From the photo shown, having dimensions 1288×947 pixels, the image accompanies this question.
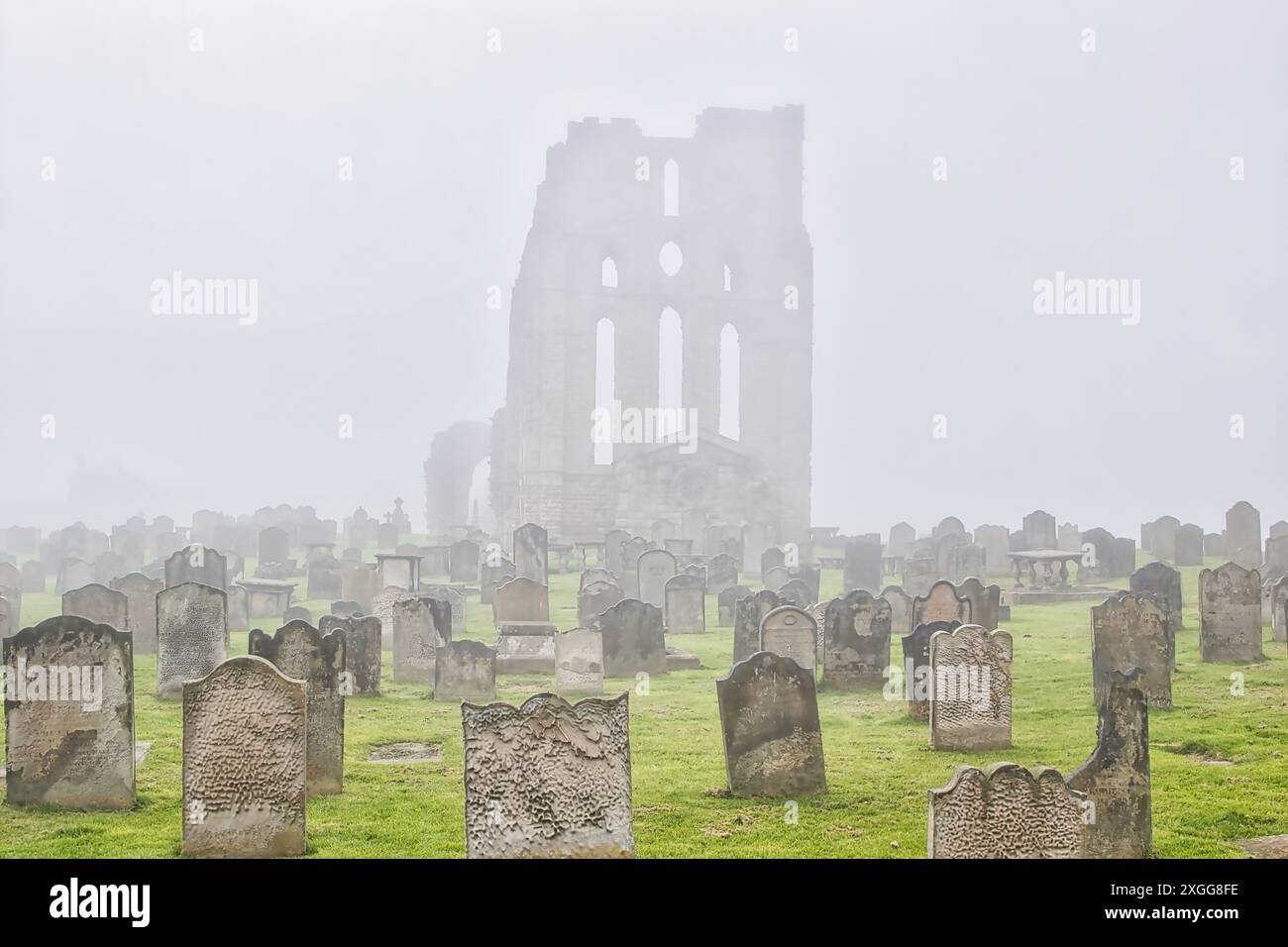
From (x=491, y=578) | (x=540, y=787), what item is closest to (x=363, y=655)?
(x=540, y=787)

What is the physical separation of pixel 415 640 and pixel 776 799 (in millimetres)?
6662

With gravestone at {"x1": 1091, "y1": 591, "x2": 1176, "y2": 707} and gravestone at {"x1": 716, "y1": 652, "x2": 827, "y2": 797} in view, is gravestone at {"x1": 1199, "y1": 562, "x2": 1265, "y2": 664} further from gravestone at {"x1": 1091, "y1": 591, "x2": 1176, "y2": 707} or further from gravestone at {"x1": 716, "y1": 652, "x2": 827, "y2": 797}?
gravestone at {"x1": 716, "y1": 652, "x2": 827, "y2": 797}

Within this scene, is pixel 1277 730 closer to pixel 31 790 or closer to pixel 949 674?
pixel 949 674

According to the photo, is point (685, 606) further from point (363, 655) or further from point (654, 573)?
point (363, 655)

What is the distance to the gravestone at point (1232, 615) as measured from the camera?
43.4 feet

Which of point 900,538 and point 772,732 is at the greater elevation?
point 900,538

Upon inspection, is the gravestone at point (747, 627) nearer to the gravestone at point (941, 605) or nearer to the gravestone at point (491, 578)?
the gravestone at point (941, 605)

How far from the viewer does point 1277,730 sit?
32.3ft

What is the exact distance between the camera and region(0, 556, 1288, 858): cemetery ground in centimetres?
698

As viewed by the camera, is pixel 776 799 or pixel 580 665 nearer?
pixel 776 799

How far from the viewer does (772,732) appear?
7996mm

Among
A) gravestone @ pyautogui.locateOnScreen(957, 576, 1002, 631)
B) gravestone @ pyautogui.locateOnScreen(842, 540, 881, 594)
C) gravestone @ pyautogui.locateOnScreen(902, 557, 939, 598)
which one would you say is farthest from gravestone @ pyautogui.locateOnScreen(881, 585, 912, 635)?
gravestone @ pyautogui.locateOnScreen(842, 540, 881, 594)
